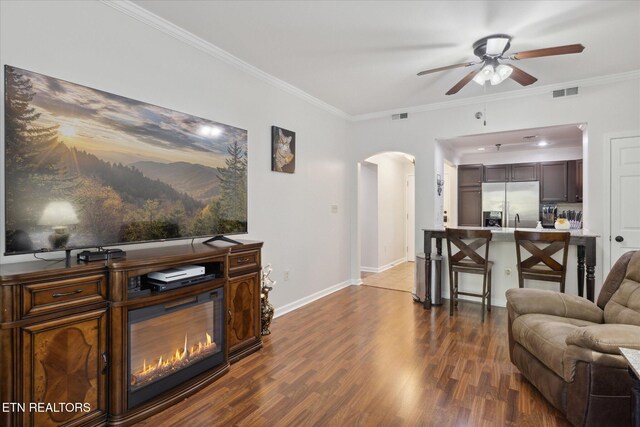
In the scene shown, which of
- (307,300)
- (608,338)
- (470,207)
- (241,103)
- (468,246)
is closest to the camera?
(608,338)

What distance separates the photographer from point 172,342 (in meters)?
2.27

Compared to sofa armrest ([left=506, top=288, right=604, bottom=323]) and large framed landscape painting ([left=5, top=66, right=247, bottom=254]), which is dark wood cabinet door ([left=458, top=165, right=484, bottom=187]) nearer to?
sofa armrest ([left=506, top=288, right=604, bottom=323])

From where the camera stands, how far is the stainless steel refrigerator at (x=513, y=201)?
684 cm

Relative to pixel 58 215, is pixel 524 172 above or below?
above

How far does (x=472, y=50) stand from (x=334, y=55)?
1337 millimetres


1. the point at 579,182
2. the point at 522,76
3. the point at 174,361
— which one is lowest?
the point at 174,361

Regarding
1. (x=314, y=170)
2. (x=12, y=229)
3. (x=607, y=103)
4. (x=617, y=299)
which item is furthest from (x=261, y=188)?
(x=607, y=103)

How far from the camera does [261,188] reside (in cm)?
372

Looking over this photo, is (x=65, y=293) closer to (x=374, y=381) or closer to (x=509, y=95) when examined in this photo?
(x=374, y=381)

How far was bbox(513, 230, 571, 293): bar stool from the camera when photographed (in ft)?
11.3

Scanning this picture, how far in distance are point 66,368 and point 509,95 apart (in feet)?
17.0

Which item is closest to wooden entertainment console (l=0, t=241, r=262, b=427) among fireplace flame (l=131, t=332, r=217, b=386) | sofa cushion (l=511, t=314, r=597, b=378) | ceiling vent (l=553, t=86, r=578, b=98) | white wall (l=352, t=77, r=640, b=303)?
fireplace flame (l=131, t=332, r=217, b=386)

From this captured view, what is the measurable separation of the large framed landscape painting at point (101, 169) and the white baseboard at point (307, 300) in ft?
4.82

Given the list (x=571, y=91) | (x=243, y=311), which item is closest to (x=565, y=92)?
(x=571, y=91)
